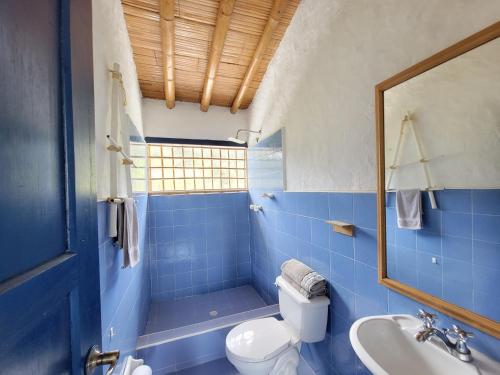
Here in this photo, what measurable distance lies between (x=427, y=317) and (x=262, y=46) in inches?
87.1

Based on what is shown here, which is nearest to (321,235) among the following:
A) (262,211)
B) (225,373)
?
(262,211)

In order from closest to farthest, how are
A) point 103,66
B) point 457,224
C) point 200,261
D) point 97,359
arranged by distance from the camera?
point 97,359
point 457,224
point 103,66
point 200,261

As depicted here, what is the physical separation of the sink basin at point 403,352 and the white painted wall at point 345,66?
0.67 metres

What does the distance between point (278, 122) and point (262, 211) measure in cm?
103

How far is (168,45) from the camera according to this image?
1840 millimetres

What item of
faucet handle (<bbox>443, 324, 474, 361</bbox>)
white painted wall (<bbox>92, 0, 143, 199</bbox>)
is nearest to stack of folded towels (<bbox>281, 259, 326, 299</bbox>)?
faucet handle (<bbox>443, 324, 474, 361</bbox>)

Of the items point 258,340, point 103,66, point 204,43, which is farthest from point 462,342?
point 204,43

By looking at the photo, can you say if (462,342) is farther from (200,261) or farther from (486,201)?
(200,261)

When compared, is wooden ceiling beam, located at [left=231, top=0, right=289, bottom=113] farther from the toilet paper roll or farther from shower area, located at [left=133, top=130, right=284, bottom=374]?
the toilet paper roll

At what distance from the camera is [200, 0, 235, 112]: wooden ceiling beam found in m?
1.60

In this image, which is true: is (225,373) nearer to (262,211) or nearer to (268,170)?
(262,211)

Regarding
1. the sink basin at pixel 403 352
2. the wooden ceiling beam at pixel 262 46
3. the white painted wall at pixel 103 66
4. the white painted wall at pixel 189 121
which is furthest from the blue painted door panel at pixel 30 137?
the white painted wall at pixel 189 121

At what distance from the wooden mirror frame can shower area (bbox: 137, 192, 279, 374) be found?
4.19 ft

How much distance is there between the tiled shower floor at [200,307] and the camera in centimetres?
218
